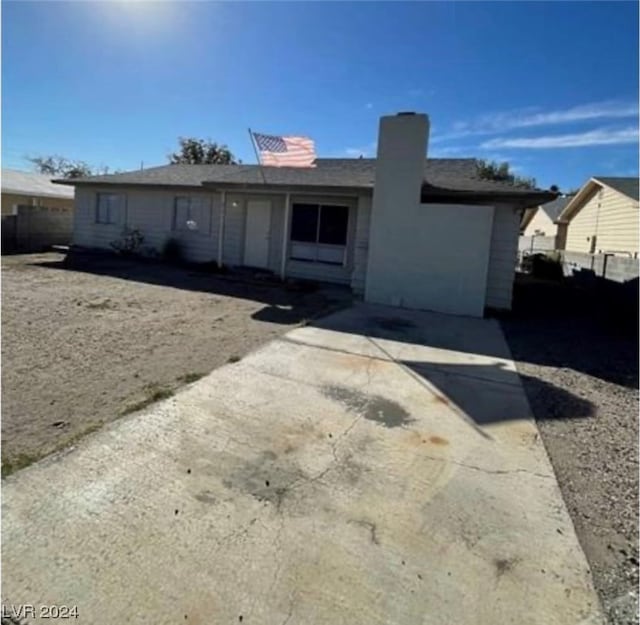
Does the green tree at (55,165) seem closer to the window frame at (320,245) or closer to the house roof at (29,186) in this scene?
the house roof at (29,186)

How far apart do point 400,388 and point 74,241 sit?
16.9 m

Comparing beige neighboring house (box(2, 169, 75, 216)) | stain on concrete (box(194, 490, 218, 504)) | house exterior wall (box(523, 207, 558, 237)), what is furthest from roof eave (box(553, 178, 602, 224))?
beige neighboring house (box(2, 169, 75, 216))

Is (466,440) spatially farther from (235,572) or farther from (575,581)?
(235,572)

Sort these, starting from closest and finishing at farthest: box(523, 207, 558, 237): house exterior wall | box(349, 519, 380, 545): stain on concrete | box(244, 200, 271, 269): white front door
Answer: box(349, 519, 380, 545): stain on concrete < box(244, 200, 271, 269): white front door < box(523, 207, 558, 237): house exterior wall

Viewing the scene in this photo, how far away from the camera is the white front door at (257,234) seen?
1389 centimetres

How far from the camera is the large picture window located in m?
12.8

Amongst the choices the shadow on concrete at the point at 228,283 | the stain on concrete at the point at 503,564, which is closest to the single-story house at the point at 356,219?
the shadow on concrete at the point at 228,283

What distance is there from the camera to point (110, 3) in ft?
22.0

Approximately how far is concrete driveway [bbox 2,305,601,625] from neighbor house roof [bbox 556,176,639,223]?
65.9ft

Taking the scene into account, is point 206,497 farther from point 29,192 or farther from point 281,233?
point 29,192

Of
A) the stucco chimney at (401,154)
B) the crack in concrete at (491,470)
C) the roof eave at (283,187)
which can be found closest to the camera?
the crack in concrete at (491,470)

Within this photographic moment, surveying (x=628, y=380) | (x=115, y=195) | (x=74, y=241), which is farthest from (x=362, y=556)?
(x=74, y=241)

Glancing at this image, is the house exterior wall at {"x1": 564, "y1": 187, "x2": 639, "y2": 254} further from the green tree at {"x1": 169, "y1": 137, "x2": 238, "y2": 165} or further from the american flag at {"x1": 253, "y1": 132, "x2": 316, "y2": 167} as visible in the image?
the green tree at {"x1": 169, "y1": 137, "x2": 238, "y2": 165}

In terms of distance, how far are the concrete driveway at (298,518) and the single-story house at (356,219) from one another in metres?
5.65
